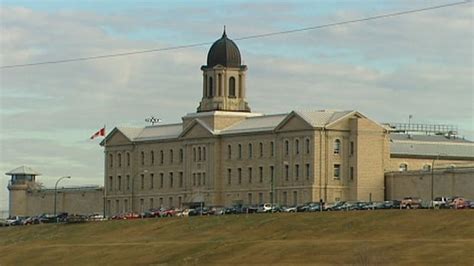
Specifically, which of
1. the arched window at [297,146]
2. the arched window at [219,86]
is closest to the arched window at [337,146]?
the arched window at [297,146]

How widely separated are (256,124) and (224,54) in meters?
8.57

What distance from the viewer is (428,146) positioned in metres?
192

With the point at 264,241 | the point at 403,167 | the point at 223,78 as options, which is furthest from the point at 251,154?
the point at 264,241

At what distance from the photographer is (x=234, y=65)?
18788 cm

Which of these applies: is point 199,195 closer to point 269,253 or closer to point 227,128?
point 227,128

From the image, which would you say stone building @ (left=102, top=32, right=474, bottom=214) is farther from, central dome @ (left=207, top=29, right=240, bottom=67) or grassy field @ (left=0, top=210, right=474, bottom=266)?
grassy field @ (left=0, top=210, right=474, bottom=266)

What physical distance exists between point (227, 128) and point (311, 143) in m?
14.9

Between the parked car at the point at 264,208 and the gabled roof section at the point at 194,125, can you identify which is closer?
the parked car at the point at 264,208

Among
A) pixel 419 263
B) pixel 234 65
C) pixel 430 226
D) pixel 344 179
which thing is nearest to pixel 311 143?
pixel 344 179

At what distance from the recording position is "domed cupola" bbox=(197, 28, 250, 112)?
18712cm

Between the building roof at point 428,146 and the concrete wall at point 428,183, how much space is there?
8.52m

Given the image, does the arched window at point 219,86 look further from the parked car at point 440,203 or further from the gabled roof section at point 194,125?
the parked car at point 440,203

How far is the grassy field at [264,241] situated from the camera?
108875mm

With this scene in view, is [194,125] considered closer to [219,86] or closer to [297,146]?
[219,86]
